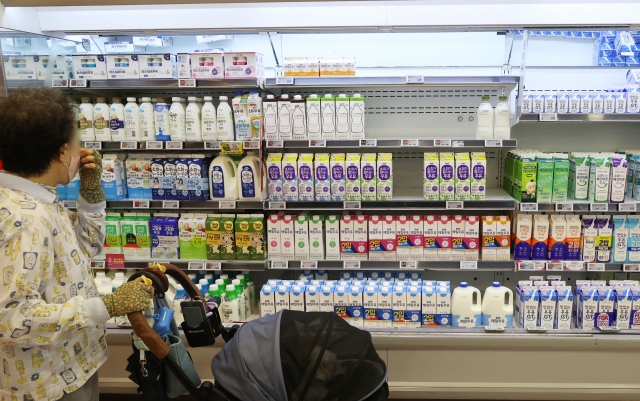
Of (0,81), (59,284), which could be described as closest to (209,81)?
(0,81)

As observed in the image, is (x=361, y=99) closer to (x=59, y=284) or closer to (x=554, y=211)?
(x=554, y=211)

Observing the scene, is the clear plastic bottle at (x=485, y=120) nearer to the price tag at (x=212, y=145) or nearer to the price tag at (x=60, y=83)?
the price tag at (x=212, y=145)

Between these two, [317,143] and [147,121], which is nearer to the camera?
[317,143]

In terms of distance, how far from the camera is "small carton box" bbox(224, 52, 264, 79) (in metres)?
3.21

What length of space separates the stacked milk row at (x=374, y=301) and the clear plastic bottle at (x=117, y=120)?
1.49m

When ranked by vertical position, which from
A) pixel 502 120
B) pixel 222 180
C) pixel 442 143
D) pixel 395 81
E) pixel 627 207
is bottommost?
pixel 627 207

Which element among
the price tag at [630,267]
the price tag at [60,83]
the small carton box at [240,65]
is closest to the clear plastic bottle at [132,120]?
the price tag at [60,83]

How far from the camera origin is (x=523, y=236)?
129 inches

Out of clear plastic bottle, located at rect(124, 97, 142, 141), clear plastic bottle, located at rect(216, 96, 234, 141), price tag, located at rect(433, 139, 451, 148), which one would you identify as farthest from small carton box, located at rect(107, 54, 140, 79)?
price tag, located at rect(433, 139, 451, 148)

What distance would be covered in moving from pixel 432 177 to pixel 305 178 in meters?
0.87

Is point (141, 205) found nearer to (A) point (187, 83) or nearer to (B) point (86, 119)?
(B) point (86, 119)

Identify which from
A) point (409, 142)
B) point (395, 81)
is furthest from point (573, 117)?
point (395, 81)

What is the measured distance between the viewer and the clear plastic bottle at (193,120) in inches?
130

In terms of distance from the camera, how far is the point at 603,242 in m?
3.24
